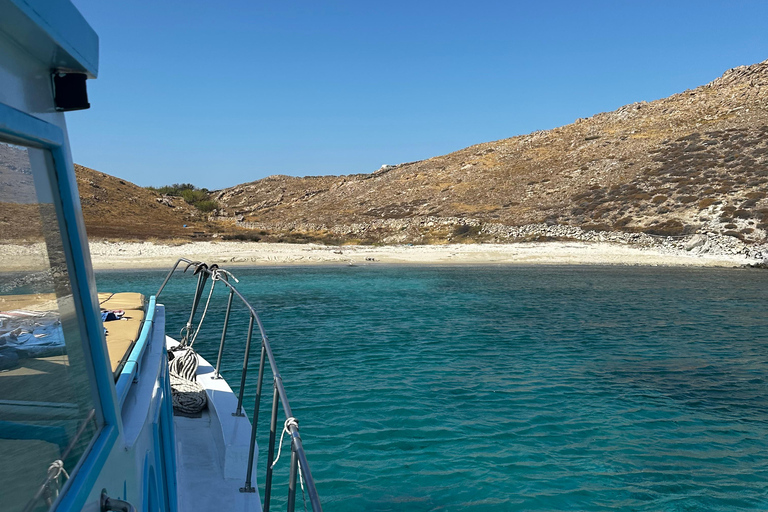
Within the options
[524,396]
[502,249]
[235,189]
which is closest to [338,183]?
[235,189]

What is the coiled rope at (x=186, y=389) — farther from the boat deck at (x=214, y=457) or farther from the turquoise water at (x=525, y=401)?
the turquoise water at (x=525, y=401)

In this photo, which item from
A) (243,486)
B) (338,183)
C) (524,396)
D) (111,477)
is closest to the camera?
(111,477)

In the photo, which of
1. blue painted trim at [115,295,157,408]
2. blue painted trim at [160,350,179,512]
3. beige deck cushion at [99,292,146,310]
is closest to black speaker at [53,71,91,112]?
blue painted trim at [115,295,157,408]

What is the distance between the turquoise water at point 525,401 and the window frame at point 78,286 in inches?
158

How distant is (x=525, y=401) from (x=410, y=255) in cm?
2678

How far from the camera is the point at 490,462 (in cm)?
622

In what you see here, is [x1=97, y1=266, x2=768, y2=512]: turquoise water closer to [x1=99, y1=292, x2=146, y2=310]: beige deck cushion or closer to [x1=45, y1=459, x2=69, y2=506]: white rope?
[x1=99, y1=292, x2=146, y2=310]: beige deck cushion

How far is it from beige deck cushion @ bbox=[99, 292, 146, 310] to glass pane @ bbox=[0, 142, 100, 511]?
247cm

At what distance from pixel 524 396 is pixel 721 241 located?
31789mm

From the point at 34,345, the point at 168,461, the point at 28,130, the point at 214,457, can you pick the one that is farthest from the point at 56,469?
the point at 214,457

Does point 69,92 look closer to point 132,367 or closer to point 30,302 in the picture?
point 30,302

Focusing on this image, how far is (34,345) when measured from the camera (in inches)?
56.8

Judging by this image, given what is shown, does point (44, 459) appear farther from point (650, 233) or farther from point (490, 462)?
point (650, 233)

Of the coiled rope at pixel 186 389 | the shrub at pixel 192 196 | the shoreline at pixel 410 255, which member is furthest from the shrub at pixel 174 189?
the coiled rope at pixel 186 389
